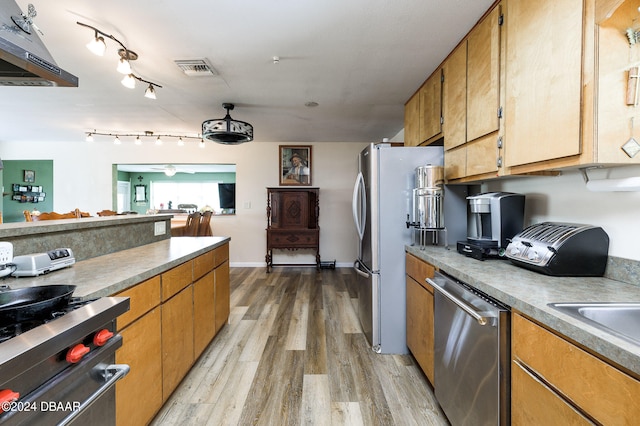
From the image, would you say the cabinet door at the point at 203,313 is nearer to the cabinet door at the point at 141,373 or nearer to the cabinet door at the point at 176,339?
the cabinet door at the point at 176,339

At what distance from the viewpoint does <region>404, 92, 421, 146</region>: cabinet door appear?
279 cm

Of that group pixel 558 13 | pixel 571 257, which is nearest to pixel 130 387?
pixel 571 257

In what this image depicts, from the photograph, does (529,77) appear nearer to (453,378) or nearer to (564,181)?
(564,181)

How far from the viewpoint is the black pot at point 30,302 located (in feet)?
2.47

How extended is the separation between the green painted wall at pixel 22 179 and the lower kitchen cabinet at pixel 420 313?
7.24 m

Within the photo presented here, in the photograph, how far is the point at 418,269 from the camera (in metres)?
1.91

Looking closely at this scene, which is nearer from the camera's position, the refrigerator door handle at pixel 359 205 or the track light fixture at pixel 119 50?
the track light fixture at pixel 119 50

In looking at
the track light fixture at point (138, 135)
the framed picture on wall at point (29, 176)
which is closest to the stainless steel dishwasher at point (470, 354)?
the track light fixture at point (138, 135)

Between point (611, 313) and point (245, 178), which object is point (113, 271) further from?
point (245, 178)

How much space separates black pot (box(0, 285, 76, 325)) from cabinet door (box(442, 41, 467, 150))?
218 cm

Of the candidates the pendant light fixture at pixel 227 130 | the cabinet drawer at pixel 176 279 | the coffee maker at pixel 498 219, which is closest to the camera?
the cabinet drawer at pixel 176 279

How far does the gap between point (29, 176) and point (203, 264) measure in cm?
654

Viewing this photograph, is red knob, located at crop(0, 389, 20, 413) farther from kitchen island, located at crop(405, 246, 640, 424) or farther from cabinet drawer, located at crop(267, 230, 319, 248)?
cabinet drawer, located at crop(267, 230, 319, 248)

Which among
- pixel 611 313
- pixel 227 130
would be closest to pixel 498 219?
pixel 611 313
